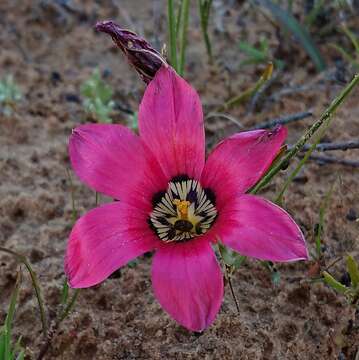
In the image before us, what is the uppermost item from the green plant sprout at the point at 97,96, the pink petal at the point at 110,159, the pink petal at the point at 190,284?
the pink petal at the point at 110,159

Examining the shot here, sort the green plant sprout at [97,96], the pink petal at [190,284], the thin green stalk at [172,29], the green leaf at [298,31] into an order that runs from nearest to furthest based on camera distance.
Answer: the pink petal at [190,284] < the thin green stalk at [172,29] < the green plant sprout at [97,96] < the green leaf at [298,31]

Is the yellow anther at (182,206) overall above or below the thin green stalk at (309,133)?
below

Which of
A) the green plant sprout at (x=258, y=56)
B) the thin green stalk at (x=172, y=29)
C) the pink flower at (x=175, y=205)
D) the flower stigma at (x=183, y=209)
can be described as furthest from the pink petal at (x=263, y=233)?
the green plant sprout at (x=258, y=56)

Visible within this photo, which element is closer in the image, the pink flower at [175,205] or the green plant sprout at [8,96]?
the pink flower at [175,205]

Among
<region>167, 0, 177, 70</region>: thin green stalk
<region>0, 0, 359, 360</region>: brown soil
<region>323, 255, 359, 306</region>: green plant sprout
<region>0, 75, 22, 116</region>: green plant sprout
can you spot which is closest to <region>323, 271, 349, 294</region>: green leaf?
<region>323, 255, 359, 306</region>: green plant sprout

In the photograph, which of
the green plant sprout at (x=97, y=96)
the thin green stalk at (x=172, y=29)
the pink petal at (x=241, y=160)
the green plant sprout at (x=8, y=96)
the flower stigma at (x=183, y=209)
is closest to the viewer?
the pink petal at (x=241, y=160)

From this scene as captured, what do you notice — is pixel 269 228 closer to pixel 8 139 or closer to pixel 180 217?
→ pixel 180 217

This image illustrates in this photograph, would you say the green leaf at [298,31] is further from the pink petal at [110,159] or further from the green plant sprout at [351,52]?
the pink petal at [110,159]
